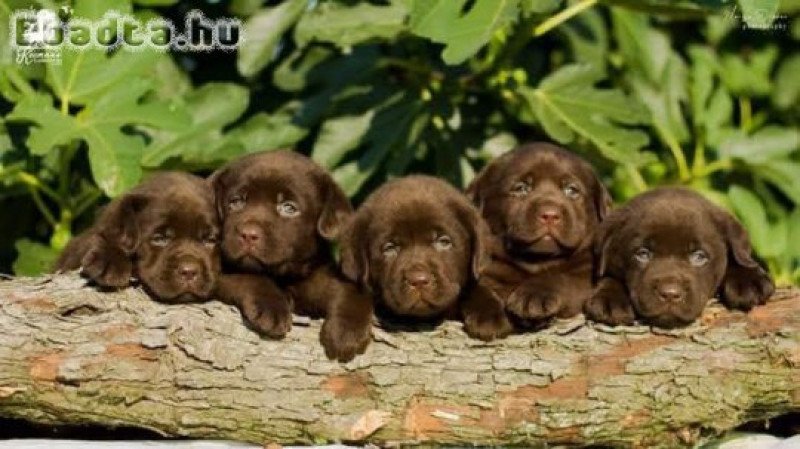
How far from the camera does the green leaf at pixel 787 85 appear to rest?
9586 mm

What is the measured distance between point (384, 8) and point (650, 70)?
73.4 inches

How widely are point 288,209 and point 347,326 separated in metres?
0.80

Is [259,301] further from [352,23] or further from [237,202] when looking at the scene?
[352,23]

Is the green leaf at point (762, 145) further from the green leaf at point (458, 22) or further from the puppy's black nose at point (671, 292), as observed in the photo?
the puppy's black nose at point (671, 292)

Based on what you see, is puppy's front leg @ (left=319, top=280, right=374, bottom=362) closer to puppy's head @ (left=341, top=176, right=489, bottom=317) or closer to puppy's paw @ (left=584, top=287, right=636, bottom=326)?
puppy's head @ (left=341, top=176, right=489, bottom=317)

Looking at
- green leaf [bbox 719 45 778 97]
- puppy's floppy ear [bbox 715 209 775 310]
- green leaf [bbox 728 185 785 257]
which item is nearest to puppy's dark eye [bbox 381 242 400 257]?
puppy's floppy ear [bbox 715 209 775 310]

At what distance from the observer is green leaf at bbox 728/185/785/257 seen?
8.32 metres

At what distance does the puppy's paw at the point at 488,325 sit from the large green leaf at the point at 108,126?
1853mm

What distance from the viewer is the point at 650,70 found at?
30.5 feet

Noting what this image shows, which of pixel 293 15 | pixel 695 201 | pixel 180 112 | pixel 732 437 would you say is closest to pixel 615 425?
pixel 732 437

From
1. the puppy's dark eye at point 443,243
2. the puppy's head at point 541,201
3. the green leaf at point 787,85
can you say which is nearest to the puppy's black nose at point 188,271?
the puppy's dark eye at point 443,243

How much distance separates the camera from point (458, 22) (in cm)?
704

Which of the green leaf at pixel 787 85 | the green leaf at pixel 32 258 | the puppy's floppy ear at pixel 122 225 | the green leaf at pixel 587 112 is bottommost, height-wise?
the green leaf at pixel 787 85

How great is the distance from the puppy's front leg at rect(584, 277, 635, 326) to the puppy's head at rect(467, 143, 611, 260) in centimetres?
38
